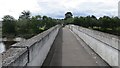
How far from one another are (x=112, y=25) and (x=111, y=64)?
3085 inches

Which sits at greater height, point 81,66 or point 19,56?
point 19,56

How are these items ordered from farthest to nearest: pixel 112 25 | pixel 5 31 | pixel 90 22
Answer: pixel 90 22
pixel 112 25
pixel 5 31

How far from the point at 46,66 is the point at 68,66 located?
2.52 feet

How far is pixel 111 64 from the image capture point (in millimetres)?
7488

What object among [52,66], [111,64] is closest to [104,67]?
[111,64]

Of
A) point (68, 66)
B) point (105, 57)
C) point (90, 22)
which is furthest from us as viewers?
point (90, 22)

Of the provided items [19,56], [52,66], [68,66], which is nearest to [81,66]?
[68,66]

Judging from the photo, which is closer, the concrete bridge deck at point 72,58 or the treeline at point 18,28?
the concrete bridge deck at point 72,58

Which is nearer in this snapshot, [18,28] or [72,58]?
[72,58]

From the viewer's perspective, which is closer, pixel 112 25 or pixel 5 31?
pixel 5 31

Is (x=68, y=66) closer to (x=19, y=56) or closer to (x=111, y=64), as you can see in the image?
(x=111, y=64)

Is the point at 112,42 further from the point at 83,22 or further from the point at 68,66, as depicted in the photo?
the point at 83,22

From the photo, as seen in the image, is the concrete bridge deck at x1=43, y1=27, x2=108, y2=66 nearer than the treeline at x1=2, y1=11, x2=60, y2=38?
Yes

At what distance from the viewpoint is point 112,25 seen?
274ft
